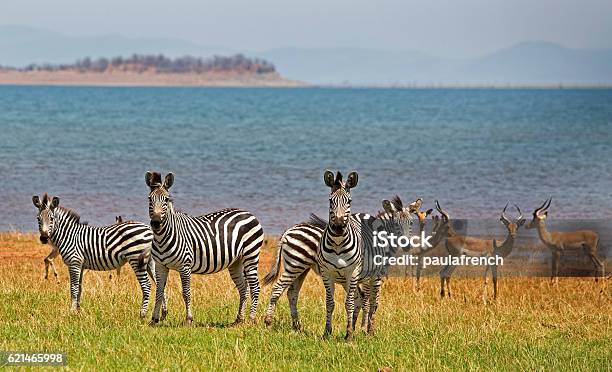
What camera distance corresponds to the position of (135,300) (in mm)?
15289

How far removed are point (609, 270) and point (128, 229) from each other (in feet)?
30.4

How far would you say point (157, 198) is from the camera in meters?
12.7

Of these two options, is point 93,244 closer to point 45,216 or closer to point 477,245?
point 45,216

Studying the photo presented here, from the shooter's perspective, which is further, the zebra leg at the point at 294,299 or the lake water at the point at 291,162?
the lake water at the point at 291,162

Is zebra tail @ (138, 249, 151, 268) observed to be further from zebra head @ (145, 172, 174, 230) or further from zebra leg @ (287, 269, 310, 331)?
zebra leg @ (287, 269, 310, 331)

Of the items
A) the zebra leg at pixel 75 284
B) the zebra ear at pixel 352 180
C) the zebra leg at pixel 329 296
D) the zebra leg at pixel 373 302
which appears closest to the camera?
the zebra ear at pixel 352 180

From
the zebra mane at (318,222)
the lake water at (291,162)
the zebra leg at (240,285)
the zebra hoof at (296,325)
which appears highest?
the zebra mane at (318,222)

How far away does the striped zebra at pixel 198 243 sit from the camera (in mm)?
12852

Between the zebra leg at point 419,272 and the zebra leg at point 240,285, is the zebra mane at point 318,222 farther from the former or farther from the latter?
the zebra leg at point 419,272

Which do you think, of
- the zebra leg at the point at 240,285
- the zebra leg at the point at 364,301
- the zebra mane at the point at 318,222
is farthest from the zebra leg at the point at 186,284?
the zebra leg at the point at 364,301

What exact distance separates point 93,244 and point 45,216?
83 cm

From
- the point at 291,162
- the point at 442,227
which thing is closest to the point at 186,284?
the point at 442,227

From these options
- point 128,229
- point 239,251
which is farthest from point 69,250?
point 239,251

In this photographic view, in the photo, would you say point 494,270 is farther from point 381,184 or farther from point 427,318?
point 381,184
